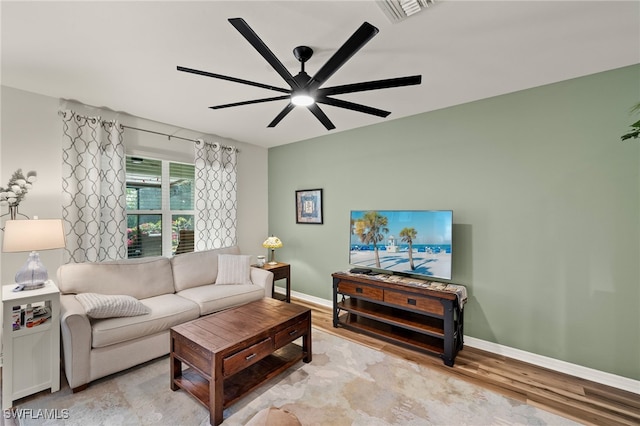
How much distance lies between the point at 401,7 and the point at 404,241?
223 centimetres

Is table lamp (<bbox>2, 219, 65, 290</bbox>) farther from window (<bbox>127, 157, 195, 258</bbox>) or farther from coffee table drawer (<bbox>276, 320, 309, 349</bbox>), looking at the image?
coffee table drawer (<bbox>276, 320, 309, 349</bbox>)

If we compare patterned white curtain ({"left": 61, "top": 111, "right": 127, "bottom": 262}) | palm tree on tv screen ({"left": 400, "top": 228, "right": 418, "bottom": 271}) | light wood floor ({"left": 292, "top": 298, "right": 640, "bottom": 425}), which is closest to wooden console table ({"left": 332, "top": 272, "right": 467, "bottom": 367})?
light wood floor ({"left": 292, "top": 298, "right": 640, "bottom": 425})

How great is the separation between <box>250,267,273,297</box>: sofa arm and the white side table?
1903mm

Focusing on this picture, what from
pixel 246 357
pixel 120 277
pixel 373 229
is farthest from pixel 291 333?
pixel 120 277

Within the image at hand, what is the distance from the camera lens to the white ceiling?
64.5 inches

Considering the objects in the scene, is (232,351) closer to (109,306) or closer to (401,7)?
(109,306)

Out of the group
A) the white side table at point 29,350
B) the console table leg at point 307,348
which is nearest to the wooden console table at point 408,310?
the console table leg at point 307,348

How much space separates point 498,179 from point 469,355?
5.82 ft

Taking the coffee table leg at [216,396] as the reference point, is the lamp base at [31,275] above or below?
above

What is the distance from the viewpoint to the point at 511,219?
273 centimetres

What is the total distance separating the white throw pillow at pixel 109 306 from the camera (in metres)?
2.26

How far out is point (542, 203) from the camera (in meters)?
2.58

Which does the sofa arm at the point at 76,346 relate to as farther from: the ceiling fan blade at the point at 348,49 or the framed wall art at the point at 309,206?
the framed wall art at the point at 309,206

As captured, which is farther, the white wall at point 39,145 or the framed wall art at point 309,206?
the framed wall art at point 309,206
